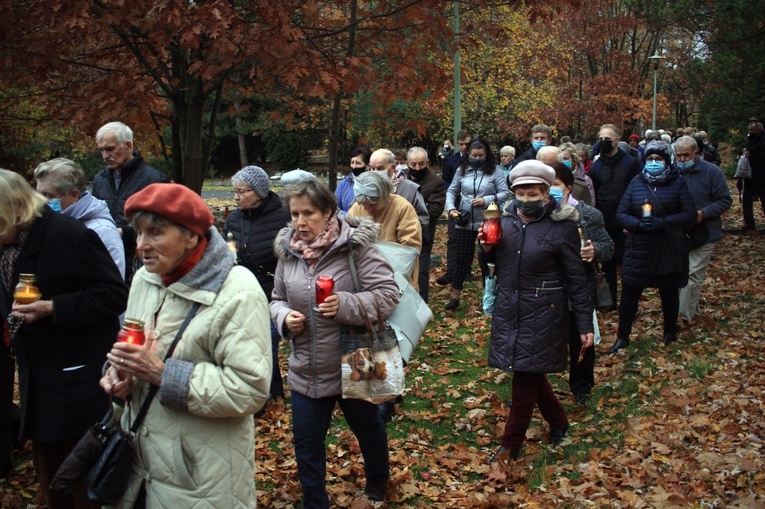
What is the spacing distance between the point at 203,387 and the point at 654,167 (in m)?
6.75

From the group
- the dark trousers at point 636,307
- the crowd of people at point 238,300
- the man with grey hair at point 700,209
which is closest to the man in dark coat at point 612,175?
the man with grey hair at point 700,209

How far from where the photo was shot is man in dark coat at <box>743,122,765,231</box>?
664 inches

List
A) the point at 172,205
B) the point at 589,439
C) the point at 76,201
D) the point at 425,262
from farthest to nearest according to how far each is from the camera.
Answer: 1. the point at 425,262
2. the point at 589,439
3. the point at 76,201
4. the point at 172,205

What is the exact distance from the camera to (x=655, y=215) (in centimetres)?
861

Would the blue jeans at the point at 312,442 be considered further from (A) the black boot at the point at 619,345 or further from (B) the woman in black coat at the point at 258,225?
(A) the black boot at the point at 619,345

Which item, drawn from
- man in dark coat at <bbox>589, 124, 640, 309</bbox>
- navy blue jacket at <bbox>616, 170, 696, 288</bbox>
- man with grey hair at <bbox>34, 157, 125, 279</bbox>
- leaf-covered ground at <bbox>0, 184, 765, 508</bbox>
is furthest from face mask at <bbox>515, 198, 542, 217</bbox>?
man in dark coat at <bbox>589, 124, 640, 309</bbox>

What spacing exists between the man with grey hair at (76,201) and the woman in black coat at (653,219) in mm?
5659

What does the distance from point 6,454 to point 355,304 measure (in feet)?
10.3

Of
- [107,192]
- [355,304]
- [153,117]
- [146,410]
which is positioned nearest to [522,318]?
[355,304]

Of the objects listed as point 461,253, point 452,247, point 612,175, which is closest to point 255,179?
point 461,253

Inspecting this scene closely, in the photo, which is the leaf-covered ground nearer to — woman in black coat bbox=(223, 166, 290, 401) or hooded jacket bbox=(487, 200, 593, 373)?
hooded jacket bbox=(487, 200, 593, 373)

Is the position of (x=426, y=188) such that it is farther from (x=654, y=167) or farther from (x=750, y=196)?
(x=750, y=196)

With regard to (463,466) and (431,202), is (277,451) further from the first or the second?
(431,202)

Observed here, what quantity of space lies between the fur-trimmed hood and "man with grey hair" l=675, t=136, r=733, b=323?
580 cm
